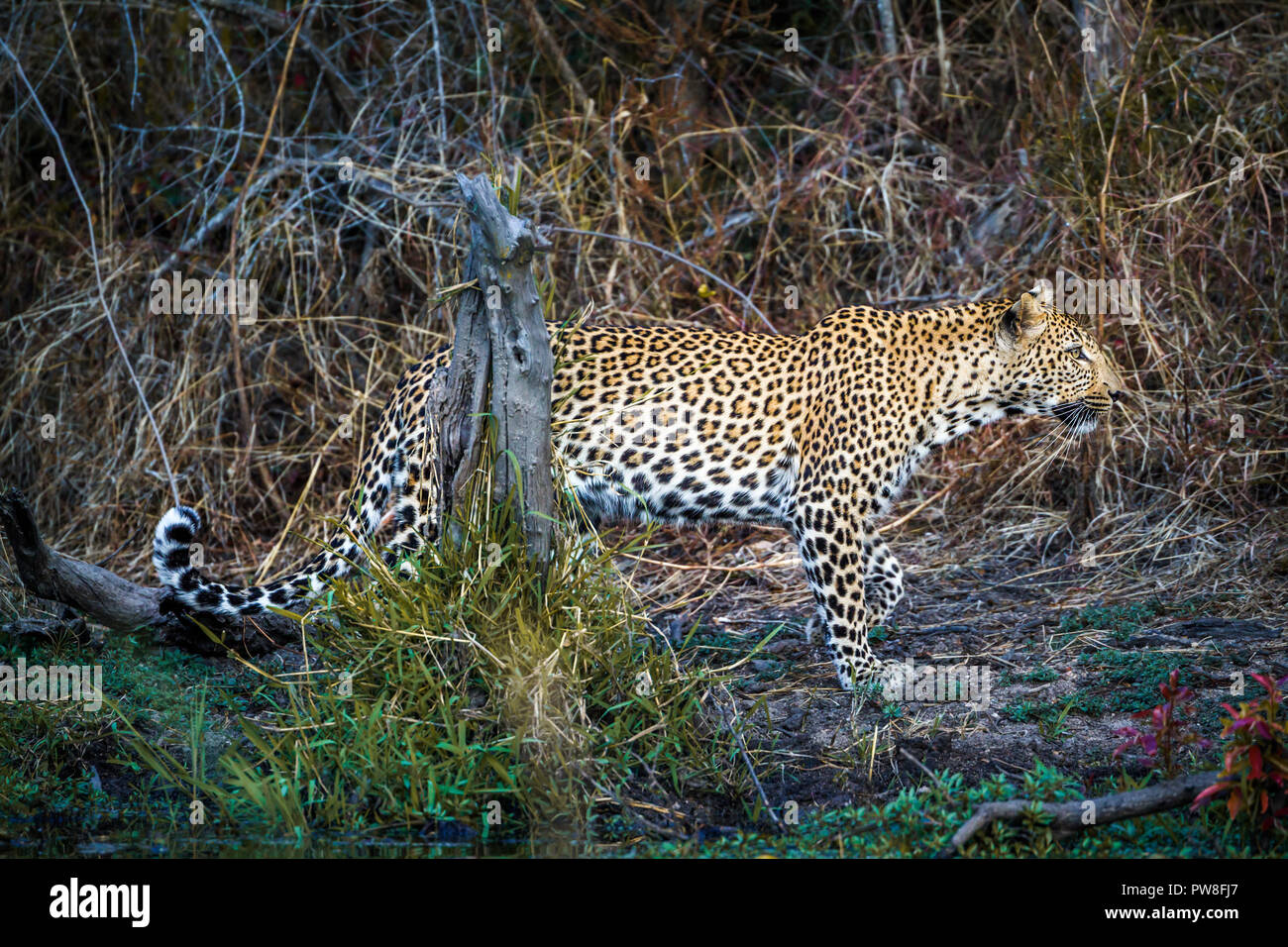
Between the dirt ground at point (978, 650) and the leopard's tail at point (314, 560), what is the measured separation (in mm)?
1313

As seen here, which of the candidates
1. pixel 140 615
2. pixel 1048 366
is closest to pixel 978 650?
pixel 1048 366

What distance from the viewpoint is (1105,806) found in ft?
14.1

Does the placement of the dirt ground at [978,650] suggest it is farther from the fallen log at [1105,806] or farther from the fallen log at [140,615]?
the fallen log at [140,615]

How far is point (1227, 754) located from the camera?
4.14 metres

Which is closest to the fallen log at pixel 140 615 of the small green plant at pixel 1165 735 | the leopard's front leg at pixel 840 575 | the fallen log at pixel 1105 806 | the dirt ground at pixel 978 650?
the dirt ground at pixel 978 650

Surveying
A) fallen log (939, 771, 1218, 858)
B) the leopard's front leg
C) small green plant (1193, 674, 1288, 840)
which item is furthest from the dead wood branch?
small green plant (1193, 674, 1288, 840)

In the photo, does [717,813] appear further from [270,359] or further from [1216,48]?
[1216,48]

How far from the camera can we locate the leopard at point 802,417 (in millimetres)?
6188

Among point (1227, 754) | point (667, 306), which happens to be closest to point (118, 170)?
point (667, 306)

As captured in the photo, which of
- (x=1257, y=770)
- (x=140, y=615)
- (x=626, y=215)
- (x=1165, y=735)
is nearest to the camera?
(x=1257, y=770)

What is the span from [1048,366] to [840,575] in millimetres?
1522

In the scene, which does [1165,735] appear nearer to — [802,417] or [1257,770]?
[1257,770]

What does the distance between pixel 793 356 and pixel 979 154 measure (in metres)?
3.99
